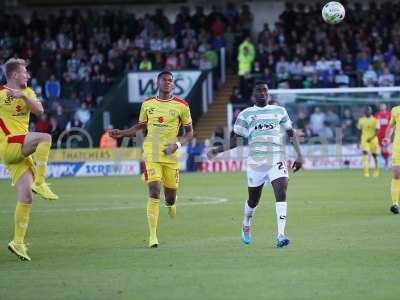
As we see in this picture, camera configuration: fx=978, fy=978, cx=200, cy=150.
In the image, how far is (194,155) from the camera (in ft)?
129

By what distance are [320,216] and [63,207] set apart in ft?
21.6

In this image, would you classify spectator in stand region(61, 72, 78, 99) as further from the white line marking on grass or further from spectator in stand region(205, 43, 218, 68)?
the white line marking on grass

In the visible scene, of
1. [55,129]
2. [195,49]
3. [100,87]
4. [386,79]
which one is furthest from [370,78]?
[55,129]

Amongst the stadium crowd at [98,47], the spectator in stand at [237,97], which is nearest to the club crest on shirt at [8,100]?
the stadium crowd at [98,47]

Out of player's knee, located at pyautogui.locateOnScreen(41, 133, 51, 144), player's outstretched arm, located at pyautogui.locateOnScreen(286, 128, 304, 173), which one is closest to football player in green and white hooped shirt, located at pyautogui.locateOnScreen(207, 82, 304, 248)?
player's outstretched arm, located at pyautogui.locateOnScreen(286, 128, 304, 173)

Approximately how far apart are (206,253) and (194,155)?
2621cm

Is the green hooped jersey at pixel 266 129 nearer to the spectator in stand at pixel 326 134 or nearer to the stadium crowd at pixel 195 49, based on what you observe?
the spectator in stand at pixel 326 134

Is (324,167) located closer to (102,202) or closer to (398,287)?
(102,202)

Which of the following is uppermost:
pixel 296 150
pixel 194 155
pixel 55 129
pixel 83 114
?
pixel 296 150

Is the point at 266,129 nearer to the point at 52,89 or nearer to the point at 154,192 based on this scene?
the point at 154,192

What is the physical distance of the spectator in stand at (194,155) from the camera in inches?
1533

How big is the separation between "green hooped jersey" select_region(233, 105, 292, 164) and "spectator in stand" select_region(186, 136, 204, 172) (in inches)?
975

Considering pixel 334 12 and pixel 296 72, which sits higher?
pixel 334 12

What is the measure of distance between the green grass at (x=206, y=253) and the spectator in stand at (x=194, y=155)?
47.9ft
